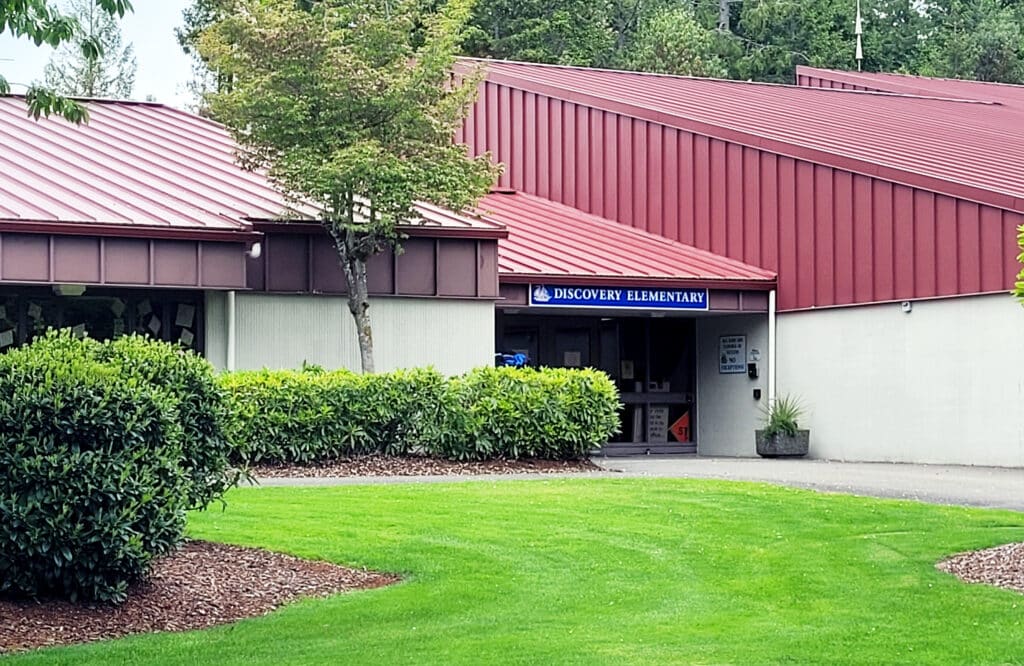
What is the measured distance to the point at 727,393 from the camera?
1078 inches

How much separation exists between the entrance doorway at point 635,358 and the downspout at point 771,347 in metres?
2.09

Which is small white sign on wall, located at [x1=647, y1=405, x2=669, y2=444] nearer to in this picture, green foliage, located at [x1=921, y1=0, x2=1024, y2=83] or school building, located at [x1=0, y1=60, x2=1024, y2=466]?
school building, located at [x1=0, y1=60, x2=1024, y2=466]

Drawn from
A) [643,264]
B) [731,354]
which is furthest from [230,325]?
[731,354]

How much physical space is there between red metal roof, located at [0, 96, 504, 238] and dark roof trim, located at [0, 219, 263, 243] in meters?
0.01

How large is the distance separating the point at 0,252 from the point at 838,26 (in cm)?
4729

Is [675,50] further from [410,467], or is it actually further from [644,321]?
[410,467]

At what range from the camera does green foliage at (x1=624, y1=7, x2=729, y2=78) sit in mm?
53000

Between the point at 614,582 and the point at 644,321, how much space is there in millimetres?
17181

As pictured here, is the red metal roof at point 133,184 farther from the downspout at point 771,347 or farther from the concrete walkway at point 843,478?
the downspout at point 771,347

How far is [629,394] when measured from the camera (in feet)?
90.3

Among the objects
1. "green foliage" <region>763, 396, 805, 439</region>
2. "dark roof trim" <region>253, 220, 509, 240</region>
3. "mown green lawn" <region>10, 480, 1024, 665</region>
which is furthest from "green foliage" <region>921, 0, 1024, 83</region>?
"mown green lawn" <region>10, 480, 1024, 665</region>

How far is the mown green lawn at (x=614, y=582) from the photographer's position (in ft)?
28.8

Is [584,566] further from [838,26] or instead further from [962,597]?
[838,26]

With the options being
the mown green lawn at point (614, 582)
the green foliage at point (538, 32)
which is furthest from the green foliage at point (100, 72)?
the mown green lawn at point (614, 582)
